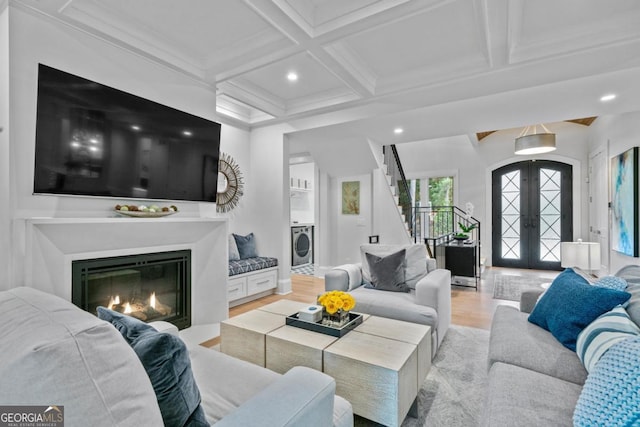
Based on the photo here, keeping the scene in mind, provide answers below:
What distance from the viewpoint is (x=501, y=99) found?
3463mm

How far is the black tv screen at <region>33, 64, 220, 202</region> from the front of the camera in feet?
7.29

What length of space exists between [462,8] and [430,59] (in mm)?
760

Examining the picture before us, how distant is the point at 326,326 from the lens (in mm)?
2086

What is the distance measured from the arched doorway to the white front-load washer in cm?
424

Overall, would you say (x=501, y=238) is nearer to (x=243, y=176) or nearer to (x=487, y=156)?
(x=487, y=156)

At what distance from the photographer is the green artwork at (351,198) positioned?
598 cm

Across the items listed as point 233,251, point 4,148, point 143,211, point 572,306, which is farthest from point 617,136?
point 4,148

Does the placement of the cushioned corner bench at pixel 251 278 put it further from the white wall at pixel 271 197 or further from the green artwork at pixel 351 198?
the green artwork at pixel 351 198

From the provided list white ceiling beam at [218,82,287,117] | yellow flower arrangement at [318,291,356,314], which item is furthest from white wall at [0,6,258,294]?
yellow flower arrangement at [318,291,356,314]

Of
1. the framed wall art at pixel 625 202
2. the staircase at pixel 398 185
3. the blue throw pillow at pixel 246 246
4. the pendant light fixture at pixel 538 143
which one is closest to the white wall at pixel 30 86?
the blue throw pillow at pixel 246 246

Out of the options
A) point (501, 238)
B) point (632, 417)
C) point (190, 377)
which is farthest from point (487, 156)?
point (190, 377)

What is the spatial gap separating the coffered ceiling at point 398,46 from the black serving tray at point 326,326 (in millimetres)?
2195

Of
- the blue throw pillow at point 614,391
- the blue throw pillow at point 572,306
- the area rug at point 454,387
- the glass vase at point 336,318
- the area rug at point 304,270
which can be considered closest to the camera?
the blue throw pillow at point 614,391

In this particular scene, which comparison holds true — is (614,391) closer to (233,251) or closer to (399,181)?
(233,251)
